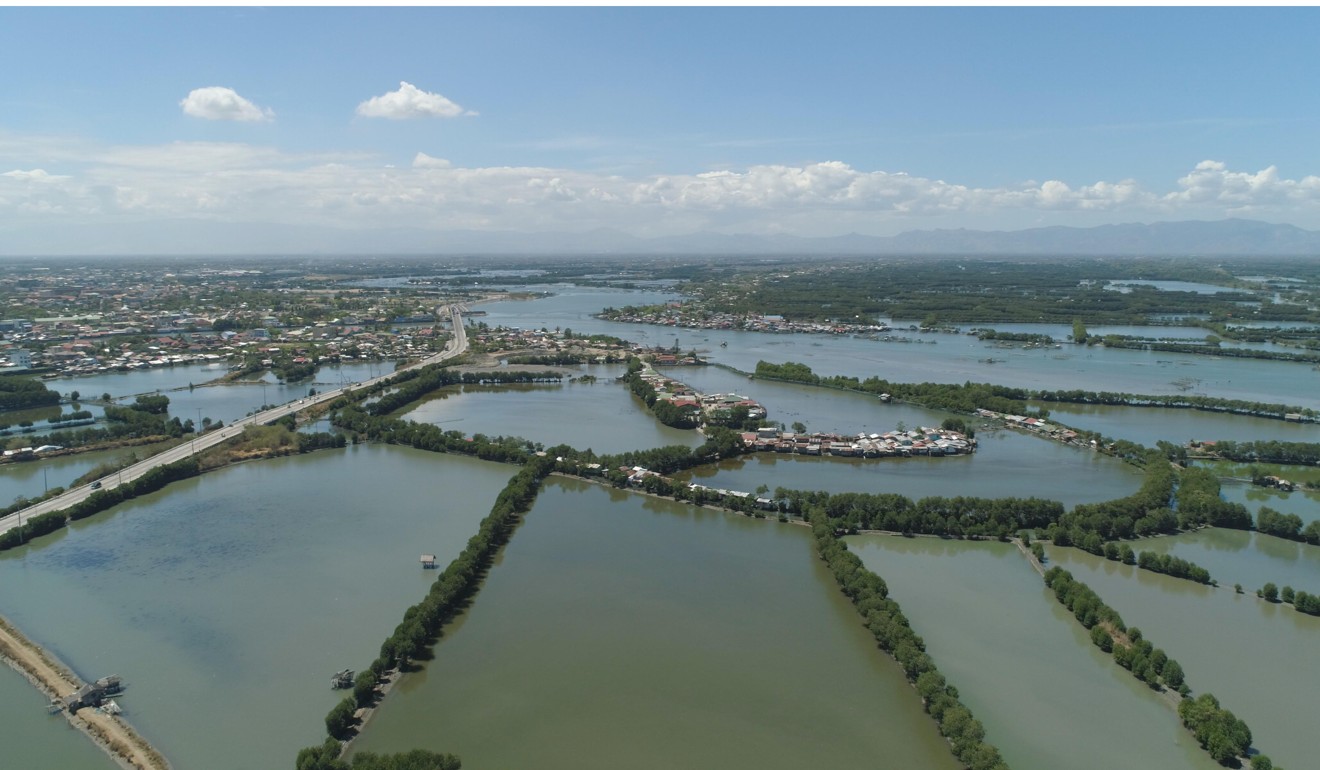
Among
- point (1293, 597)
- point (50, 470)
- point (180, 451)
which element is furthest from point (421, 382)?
point (1293, 597)

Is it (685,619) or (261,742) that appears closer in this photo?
(261,742)

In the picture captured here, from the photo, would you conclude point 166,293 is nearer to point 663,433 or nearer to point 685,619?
point 663,433

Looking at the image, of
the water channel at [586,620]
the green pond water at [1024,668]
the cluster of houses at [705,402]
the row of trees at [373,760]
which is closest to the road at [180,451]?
the water channel at [586,620]

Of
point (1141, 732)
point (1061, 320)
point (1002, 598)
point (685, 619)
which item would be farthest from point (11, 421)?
point (1061, 320)

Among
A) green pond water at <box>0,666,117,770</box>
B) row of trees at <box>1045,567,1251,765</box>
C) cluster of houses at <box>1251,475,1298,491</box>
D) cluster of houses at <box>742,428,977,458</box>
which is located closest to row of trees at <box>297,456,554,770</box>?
green pond water at <box>0,666,117,770</box>

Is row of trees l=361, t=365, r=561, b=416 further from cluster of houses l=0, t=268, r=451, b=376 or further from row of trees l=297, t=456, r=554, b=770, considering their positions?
row of trees l=297, t=456, r=554, b=770

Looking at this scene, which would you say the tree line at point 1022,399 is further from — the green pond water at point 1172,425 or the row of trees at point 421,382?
the row of trees at point 421,382
